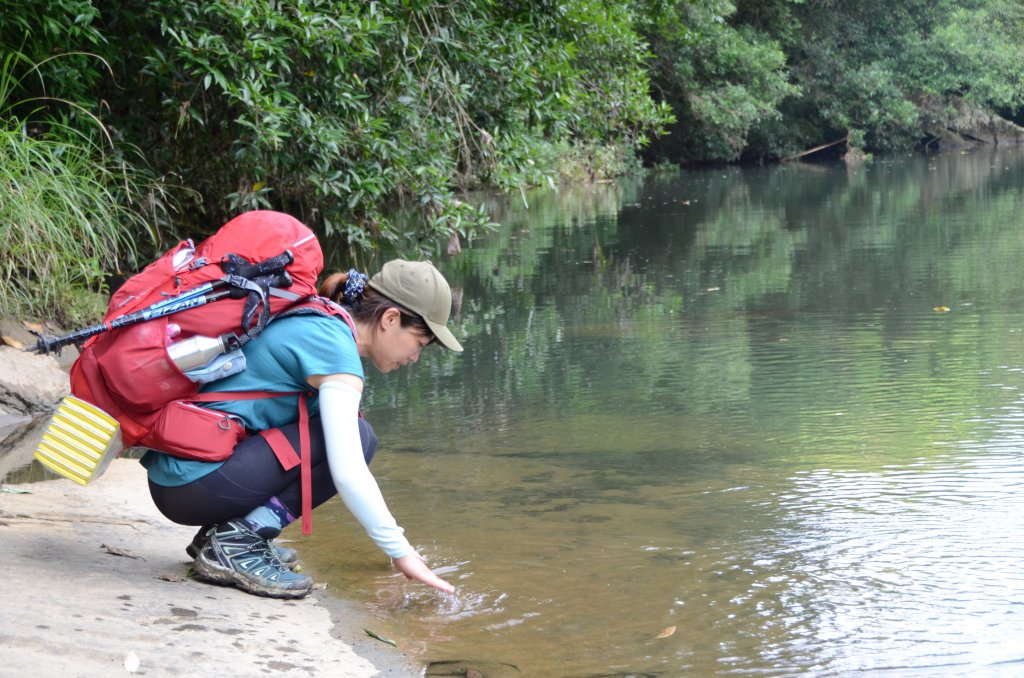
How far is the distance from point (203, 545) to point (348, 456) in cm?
62

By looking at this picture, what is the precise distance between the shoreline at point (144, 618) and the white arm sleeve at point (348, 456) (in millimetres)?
327

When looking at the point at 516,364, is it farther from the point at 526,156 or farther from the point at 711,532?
the point at 711,532

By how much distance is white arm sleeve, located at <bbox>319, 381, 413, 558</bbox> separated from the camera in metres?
2.78

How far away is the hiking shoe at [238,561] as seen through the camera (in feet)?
10.00

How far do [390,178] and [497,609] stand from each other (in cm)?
486

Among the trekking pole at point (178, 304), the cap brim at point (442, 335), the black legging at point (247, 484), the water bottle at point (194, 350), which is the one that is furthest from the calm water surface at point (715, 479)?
the trekking pole at point (178, 304)

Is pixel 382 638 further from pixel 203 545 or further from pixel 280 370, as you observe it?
pixel 280 370

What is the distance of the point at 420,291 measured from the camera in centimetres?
291

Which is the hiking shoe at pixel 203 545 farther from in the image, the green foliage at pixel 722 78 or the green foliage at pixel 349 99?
the green foliage at pixel 722 78

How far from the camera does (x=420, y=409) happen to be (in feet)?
19.0

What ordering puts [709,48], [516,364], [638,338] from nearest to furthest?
[516,364], [638,338], [709,48]

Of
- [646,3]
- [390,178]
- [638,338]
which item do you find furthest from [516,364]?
[646,3]

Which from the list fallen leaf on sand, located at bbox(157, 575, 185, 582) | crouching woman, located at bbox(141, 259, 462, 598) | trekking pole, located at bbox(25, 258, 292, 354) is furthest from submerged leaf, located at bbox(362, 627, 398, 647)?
trekking pole, located at bbox(25, 258, 292, 354)

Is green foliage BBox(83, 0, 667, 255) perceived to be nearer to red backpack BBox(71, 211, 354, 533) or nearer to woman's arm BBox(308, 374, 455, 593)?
red backpack BBox(71, 211, 354, 533)
